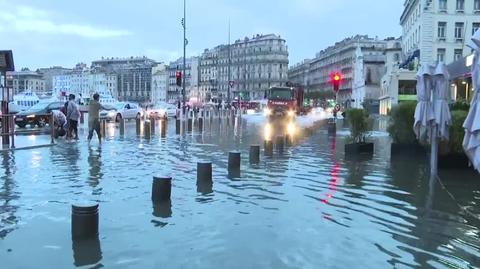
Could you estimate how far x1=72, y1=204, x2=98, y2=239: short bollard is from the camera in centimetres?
682

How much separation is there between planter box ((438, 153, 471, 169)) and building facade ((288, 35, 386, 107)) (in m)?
55.4

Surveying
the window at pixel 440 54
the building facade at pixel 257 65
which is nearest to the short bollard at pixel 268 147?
the window at pixel 440 54

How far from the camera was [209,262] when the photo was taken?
605 cm

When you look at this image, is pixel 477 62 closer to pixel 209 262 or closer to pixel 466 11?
pixel 209 262

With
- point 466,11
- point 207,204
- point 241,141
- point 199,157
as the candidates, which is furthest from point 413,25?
point 207,204

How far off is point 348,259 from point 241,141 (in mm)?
16256

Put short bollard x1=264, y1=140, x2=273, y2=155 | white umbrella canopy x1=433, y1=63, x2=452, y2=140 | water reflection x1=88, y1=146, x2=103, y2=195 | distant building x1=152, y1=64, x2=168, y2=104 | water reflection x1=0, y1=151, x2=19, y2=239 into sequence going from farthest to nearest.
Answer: distant building x1=152, y1=64, x2=168, y2=104 < short bollard x1=264, y1=140, x2=273, y2=155 < white umbrella canopy x1=433, y1=63, x2=452, y2=140 < water reflection x1=88, y1=146, x2=103, y2=195 < water reflection x1=0, y1=151, x2=19, y2=239

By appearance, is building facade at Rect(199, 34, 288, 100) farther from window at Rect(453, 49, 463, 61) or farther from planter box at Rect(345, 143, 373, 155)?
planter box at Rect(345, 143, 373, 155)

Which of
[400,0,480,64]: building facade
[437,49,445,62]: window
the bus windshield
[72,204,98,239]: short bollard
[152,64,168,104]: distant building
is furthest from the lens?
[152,64,168,104]: distant building

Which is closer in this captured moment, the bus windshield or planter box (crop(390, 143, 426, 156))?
planter box (crop(390, 143, 426, 156))

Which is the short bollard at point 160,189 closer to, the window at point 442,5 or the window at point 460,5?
the window at point 442,5

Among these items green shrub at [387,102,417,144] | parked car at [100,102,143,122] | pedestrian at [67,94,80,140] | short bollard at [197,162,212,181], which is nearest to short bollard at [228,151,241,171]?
short bollard at [197,162,212,181]

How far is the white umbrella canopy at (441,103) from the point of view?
1195 centimetres

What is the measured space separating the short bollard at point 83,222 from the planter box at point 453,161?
32.4 ft
